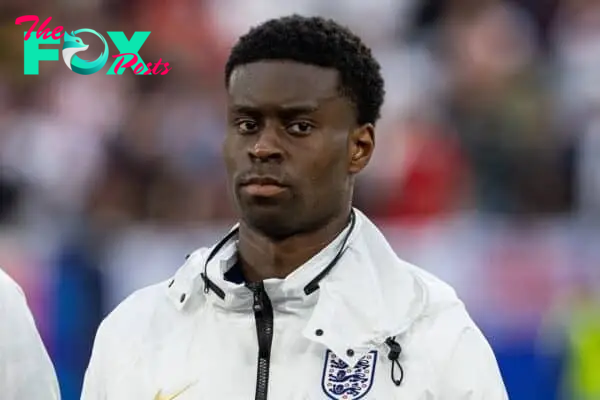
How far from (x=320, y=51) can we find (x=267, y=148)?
32cm

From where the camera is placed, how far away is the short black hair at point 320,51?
13.4 ft

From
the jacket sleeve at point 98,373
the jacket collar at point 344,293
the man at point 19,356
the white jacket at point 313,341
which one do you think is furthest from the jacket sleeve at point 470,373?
the man at point 19,356

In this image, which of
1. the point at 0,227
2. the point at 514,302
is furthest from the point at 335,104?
the point at 0,227

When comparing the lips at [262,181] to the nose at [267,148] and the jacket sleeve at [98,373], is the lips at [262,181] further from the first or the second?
the jacket sleeve at [98,373]

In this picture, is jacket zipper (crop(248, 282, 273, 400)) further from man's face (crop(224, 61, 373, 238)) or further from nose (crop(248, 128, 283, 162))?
nose (crop(248, 128, 283, 162))

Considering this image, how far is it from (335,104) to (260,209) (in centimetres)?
34

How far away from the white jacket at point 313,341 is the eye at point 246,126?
1.15ft

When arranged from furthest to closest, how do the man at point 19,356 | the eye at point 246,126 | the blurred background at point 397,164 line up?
the blurred background at point 397,164 → the man at point 19,356 → the eye at point 246,126

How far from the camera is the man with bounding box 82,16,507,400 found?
3961mm

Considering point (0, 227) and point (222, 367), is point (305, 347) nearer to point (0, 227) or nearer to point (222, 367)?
point (222, 367)

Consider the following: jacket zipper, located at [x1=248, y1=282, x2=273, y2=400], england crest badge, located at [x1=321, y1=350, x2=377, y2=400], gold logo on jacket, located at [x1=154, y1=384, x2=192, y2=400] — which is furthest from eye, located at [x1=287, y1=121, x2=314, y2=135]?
gold logo on jacket, located at [x1=154, y1=384, x2=192, y2=400]

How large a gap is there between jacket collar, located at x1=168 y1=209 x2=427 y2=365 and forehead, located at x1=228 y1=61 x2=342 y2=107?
384mm

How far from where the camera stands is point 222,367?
4.03 meters

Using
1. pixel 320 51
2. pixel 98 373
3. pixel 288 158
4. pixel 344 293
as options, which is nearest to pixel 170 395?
pixel 98 373
